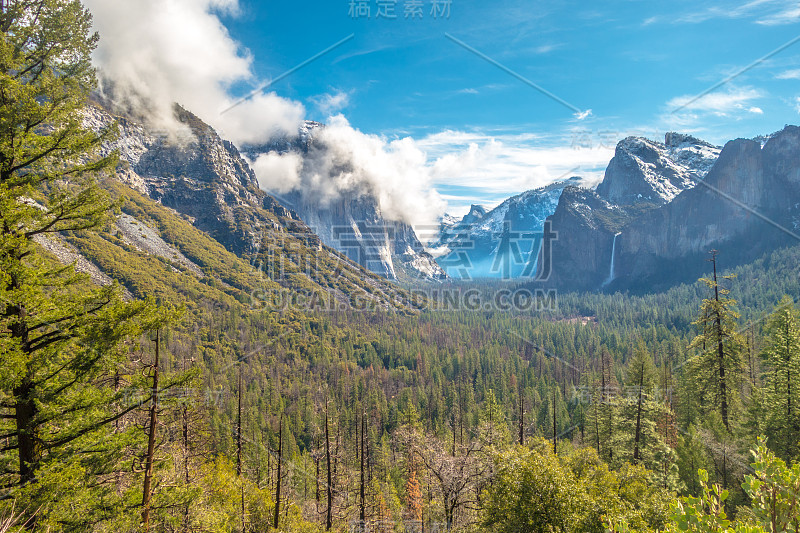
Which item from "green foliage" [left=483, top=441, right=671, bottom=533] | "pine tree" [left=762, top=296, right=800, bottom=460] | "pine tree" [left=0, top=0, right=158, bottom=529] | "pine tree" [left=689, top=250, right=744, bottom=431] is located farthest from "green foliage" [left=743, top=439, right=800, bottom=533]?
"pine tree" [left=689, top=250, right=744, bottom=431]

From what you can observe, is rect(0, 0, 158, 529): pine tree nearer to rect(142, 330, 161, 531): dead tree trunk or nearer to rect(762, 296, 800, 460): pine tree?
rect(142, 330, 161, 531): dead tree trunk

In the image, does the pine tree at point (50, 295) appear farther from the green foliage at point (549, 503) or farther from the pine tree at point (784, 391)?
the pine tree at point (784, 391)

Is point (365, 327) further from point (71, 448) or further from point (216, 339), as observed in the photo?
point (71, 448)

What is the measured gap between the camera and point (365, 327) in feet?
595

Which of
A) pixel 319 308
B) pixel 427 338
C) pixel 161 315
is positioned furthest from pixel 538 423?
pixel 319 308

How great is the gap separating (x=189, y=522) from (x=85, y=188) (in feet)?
54.7

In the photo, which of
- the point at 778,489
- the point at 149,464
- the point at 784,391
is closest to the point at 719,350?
the point at 784,391

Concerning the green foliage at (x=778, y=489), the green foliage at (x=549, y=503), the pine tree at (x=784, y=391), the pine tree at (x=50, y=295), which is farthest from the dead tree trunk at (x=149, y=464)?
the pine tree at (x=784, y=391)

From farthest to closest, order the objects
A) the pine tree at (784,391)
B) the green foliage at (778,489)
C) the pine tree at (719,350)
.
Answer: the pine tree at (719,350) → the pine tree at (784,391) → the green foliage at (778,489)

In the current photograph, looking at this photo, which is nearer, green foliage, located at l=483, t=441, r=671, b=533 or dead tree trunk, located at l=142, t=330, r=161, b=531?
dead tree trunk, located at l=142, t=330, r=161, b=531

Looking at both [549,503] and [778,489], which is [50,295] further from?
[549,503]

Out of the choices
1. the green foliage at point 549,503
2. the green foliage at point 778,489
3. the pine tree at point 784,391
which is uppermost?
the green foliage at point 778,489

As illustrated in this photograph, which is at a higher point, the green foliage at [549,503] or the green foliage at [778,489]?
the green foliage at [778,489]

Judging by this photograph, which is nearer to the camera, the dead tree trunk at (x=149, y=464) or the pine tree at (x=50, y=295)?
the pine tree at (x=50, y=295)
